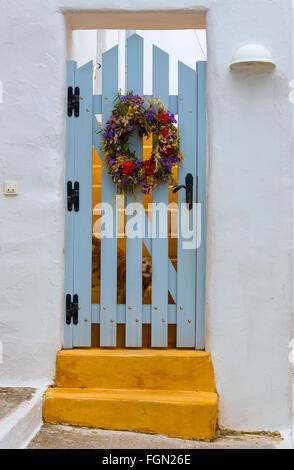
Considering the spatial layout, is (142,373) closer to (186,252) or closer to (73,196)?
(186,252)

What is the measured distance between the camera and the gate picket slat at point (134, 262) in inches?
143

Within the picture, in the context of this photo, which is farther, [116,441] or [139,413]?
[139,413]

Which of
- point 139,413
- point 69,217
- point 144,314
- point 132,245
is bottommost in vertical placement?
point 139,413

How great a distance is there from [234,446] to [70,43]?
9.55 ft

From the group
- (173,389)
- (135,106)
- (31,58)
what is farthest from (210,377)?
(31,58)

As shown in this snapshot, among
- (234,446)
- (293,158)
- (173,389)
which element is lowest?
(234,446)

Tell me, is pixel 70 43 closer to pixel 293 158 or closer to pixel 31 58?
pixel 31 58

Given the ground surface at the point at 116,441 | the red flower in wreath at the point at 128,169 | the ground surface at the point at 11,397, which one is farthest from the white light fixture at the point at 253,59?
the ground surface at the point at 11,397

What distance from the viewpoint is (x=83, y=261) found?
366cm

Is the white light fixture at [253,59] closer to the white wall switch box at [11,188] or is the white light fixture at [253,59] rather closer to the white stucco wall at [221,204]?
the white stucco wall at [221,204]

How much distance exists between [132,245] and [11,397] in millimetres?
1242

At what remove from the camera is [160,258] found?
3645mm

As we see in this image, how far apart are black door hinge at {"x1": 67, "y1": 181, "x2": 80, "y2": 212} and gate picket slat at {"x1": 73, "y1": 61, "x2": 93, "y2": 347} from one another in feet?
0.07

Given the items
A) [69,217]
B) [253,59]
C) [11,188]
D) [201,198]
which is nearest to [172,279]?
[201,198]
